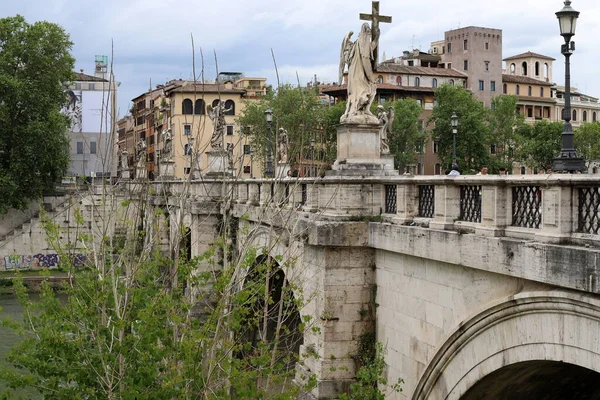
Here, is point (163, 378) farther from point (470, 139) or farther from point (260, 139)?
point (470, 139)

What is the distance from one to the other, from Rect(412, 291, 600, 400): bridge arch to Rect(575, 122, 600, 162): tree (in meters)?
63.7

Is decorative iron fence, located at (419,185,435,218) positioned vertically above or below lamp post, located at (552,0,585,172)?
below

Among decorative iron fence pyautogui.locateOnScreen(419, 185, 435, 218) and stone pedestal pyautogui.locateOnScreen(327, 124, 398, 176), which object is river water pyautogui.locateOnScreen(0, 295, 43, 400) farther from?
decorative iron fence pyautogui.locateOnScreen(419, 185, 435, 218)

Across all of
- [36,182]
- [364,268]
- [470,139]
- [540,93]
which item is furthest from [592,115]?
[364,268]

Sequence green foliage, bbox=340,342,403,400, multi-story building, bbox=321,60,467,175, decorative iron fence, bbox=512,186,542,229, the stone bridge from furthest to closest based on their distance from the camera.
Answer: multi-story building, bbox=321,60,467,175, green foliage, bbox=340,342,403,400, decorative iron fence, bbox=512,186,542,229, the stone bridge

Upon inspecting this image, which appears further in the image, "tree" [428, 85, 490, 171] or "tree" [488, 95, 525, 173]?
"tree" [488, 95, 525, 173]

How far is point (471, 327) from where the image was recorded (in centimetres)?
1037

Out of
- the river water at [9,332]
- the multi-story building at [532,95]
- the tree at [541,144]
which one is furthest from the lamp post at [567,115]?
the multi-story building at [532,95]

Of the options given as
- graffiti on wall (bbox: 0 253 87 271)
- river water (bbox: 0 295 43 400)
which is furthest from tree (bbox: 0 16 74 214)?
river water (bbox: 0 295 43 400)

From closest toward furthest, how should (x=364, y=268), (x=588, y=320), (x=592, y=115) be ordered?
(x=588, y=320) < (x=364, y=268) < (x=592, y=115)

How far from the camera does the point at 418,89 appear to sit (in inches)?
3150

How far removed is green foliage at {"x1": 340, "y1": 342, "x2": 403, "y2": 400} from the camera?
11491 mm

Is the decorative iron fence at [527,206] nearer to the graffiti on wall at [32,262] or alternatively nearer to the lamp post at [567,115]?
the lamp post at [567,115]

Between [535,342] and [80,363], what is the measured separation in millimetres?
5034
